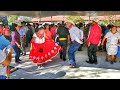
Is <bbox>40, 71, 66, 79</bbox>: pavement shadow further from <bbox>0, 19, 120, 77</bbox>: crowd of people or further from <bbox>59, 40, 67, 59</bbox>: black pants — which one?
<bbox>59, 40, 67, 59</bbox>: black pants

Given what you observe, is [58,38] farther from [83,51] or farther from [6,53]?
[6,53]

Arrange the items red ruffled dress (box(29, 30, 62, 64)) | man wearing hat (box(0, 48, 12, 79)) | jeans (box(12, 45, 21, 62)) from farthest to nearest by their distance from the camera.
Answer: jeans (box(12, 45, 21, 62)) < red ruffled dress (box(29, 30, 62, 64)) < man wearing hat (box(0, 48, 12, 79))

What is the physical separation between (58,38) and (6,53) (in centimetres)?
391

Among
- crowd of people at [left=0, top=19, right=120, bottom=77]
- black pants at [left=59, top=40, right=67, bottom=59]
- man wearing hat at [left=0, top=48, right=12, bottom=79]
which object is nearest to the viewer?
man wearing hat at [left=0, top=48, right=12, bottom=79]

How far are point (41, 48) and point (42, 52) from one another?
0.45 feet

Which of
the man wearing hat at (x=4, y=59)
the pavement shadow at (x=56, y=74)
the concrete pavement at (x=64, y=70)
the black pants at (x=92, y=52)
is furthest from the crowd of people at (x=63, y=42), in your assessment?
the man wearing hat at (x=4, y=59)

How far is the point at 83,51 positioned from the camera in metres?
10.6

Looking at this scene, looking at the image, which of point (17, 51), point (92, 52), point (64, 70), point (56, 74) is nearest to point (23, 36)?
point (17, 51)

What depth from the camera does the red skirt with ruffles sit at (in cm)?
825

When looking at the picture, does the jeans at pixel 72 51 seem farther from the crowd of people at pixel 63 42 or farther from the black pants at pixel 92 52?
the black pants at pixel 92 52

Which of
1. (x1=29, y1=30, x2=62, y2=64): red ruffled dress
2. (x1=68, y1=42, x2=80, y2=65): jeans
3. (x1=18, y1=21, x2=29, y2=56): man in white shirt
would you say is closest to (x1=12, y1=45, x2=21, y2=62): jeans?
(x1=29, y1=30, x2=62, y2=64): red ruffled dress
